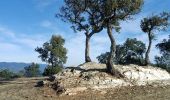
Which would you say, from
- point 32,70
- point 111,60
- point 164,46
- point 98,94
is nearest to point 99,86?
point 98,94

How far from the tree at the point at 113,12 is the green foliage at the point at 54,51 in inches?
1639

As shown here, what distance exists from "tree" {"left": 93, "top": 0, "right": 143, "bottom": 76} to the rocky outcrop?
120cm

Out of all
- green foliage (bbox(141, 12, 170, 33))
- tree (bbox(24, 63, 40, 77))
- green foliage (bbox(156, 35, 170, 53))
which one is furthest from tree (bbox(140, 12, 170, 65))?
tree (bbox(24, 63, 40, 77))

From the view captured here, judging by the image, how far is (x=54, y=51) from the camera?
3255 inches

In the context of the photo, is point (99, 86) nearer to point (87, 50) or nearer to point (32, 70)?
point (87, 50)

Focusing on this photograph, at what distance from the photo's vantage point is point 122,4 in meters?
36.3

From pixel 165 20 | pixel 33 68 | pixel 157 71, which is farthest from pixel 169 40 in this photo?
pixel 33 68

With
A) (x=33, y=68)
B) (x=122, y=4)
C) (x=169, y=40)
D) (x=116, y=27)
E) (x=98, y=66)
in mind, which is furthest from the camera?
(x=33, y=68)

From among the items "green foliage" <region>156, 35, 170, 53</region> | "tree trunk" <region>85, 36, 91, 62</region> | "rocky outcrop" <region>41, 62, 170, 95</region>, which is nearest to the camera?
"rocky outcrop" <region>41, 62, 170, 95</region>

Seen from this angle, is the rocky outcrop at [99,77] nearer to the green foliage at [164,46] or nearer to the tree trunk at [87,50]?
the tree trunk at [87,50]

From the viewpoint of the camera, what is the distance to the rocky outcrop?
109 ft

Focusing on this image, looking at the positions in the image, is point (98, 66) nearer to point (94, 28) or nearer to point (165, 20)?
point (94, 28)

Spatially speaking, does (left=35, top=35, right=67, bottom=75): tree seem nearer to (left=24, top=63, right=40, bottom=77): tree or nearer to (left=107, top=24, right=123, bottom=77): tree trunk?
(left=107, top=24, right=123, bottom=77): tree trunk

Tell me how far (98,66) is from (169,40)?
3983 centimetres
